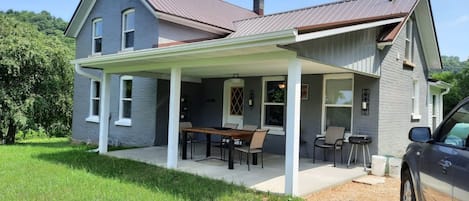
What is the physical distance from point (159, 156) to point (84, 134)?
6.52 metres

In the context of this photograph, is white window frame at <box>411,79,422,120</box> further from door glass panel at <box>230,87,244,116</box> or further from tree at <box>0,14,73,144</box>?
tree at <box>0,14,73,144</box>

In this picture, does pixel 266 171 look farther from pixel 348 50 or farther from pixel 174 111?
pixel 348 50

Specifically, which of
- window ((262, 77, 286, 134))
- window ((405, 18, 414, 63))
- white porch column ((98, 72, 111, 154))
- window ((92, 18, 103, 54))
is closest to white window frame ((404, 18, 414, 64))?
window ((405, 18, 414, 63))

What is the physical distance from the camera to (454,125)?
3.29 meters

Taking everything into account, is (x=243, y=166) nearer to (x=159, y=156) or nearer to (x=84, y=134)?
(x=159, y=156)

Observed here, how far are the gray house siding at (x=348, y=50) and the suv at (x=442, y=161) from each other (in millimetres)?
2160

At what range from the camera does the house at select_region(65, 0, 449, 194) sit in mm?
5789

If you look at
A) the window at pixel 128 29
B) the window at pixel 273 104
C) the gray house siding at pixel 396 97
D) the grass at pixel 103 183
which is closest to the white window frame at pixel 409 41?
the gray house siding at pixel 396 97

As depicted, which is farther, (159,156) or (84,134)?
(84,134)

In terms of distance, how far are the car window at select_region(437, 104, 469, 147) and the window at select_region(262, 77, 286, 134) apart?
21.6 ft

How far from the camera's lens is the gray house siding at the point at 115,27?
11133mm

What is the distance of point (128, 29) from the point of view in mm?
12305

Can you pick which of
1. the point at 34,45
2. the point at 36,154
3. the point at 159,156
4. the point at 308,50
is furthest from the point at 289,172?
the point at 34,45

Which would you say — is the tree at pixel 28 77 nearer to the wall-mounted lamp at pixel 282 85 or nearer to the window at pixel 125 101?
the window at pixel 125 101
